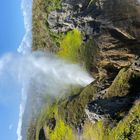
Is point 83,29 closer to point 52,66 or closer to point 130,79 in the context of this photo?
point 52,66

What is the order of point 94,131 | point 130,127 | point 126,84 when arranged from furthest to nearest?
point 94,131
point 126,84
point 130,127

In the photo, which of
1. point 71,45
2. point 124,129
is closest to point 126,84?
point 124,129

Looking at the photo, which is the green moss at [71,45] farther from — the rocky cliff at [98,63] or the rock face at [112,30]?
the rock face at [112,30]

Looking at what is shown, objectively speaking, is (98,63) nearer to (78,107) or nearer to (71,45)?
(78,107)

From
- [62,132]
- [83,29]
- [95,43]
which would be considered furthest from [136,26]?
[62,132]

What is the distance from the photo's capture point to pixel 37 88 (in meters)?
64.7

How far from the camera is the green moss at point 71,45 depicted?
52737mm

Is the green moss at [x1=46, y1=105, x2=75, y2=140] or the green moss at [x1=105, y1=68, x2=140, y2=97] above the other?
the green moss at [x1=105, y1=68, x2=140, y2=97]

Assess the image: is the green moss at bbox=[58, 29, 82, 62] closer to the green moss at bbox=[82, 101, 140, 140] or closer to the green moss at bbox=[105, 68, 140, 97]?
the green moss at bbox=[105, 68, 140, 97]

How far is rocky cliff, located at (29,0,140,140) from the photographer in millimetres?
31875

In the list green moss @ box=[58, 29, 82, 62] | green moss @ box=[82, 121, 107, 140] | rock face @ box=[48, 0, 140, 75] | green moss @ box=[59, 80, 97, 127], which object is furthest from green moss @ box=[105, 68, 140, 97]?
green moss @ box=[58, 29, 82, 62]

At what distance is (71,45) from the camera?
55.5m

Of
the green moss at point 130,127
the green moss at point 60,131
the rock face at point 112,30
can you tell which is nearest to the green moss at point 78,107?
the green moss at point 60,131

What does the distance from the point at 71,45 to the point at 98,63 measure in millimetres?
10926
